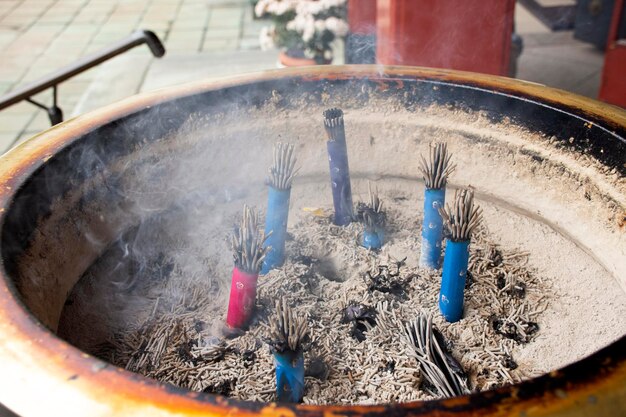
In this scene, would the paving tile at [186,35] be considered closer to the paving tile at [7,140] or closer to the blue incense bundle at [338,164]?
the paving tile at [7,140]

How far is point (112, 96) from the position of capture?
4477 millimetres

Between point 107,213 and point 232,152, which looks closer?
point 107,213

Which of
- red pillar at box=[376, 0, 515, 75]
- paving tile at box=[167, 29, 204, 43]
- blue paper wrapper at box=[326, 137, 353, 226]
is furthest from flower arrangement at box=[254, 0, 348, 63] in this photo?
blue paper wrapper at box=[326, 137, 353, 226]

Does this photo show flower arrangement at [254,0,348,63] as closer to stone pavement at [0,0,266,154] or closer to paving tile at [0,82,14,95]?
stone pavement at [0,0,266,154]

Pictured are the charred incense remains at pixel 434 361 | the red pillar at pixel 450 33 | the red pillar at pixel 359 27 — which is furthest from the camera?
the red pillar at pixel 359 27

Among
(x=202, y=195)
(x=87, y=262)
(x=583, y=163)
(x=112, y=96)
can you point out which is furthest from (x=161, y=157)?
(x=112, y=96)

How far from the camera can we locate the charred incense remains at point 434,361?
132 centimetres

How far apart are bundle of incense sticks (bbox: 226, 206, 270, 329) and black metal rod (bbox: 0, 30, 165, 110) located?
1448 millimetres

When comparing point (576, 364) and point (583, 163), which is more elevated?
point (576, 364)

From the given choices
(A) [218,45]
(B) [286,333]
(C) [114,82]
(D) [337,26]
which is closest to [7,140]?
(C) [114,82]

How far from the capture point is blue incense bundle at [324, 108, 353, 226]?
6.07 feet

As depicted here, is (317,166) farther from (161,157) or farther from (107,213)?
(107,213)

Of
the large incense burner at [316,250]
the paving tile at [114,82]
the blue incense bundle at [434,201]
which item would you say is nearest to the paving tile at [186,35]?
the paving tile at [114,82]

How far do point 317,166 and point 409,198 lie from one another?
0.40 m
